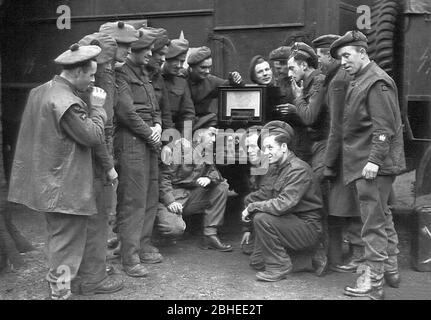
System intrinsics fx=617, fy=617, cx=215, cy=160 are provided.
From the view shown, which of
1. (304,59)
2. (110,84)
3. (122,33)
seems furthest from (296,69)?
(110,84)

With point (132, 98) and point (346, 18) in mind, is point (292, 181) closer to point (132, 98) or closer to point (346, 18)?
point (132, 98)

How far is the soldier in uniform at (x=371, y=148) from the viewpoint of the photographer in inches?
160

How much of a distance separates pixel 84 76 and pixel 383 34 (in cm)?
283

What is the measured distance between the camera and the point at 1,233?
15.7ft

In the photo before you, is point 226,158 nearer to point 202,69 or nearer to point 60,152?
point 202,69

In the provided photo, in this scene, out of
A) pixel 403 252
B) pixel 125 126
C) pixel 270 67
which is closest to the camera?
pixel 125 126

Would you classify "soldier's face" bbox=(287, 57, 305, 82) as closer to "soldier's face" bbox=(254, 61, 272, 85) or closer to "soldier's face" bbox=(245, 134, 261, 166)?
"soldier's face" bbox=(254, 61, 272, 85)

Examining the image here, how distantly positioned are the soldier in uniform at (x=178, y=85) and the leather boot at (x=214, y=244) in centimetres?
103

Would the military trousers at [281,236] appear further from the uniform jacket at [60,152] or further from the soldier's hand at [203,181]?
the uniform jacket at [60,152]

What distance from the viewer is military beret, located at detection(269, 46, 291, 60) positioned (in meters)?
5.51

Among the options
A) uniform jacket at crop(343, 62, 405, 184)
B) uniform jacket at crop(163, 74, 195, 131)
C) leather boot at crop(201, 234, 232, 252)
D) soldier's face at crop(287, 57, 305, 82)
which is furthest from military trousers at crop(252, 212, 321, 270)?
uniform jacket at crop(163, 74, 195, 131)

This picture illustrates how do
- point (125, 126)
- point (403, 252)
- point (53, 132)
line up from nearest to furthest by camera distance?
point (53, 132)
point (125, 126)
point (403, 252)
